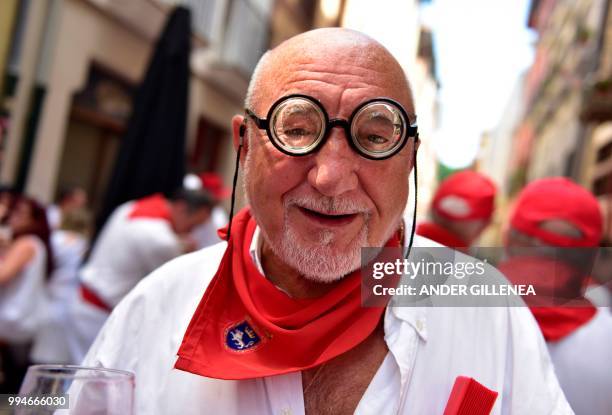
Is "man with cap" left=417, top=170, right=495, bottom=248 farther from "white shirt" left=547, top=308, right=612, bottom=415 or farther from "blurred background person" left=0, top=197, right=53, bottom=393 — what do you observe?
"blurred background person" left=0, top=197, right=53, bottom=393

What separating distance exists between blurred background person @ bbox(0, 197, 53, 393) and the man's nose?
389cm

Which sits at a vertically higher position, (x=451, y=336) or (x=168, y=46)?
(x=168, y=46)

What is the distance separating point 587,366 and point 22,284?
3927 millimetres

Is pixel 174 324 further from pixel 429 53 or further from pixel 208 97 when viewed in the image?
pixel 429 53

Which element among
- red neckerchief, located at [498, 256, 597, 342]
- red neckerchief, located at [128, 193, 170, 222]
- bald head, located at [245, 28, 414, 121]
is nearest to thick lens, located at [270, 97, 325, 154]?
bald head, located at [245, 28, 414, 121]

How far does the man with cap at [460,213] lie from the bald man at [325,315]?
1.94m

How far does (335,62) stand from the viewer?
1.88 meters

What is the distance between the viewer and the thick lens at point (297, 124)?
1.78m

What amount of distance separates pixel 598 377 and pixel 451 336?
3.10ft

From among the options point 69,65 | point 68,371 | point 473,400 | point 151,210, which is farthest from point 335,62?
point 69,65

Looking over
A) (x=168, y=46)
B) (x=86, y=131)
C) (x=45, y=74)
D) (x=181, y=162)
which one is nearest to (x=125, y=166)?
(x=181, y=162)

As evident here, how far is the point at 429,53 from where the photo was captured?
4297 cm

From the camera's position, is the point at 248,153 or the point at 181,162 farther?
the point at 181,162

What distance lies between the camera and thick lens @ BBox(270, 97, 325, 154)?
5.84 ft
